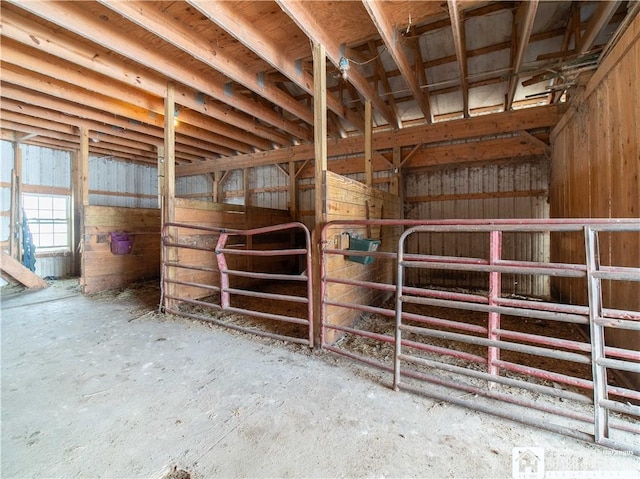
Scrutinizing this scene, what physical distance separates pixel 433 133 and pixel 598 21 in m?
2.40

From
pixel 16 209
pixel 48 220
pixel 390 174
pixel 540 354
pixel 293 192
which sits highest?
pixel 390 174

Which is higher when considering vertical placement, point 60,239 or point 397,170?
point 397,170

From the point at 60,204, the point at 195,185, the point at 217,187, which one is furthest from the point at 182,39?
the point at 60,204

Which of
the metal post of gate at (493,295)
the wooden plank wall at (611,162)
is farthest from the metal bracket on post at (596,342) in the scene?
the wooden plank wall at (611,162)

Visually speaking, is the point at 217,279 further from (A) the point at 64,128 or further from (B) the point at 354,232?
(A) the point at 64,128

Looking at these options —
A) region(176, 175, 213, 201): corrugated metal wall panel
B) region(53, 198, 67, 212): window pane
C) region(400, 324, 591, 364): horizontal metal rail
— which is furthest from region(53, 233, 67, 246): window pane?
region(400, 324, 591, 364): horizontal metal rail

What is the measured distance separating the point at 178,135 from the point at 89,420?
5.29 m

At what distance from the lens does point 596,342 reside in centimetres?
143

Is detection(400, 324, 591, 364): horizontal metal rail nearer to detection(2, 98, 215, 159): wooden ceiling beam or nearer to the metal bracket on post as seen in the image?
the metal bracket on post

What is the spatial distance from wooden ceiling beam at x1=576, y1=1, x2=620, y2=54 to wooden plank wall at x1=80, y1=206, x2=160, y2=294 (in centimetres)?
689

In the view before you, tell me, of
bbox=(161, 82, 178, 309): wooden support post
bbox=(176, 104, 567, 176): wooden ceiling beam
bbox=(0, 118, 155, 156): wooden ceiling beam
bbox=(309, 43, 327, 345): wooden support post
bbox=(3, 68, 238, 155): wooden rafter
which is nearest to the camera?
bbox=(309, 43, 327, 345): wooden support post

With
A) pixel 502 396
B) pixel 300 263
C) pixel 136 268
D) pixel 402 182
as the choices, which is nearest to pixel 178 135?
pixel 136 268

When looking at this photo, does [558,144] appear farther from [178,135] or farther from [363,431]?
[178,135]

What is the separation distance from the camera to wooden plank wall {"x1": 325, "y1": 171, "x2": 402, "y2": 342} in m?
2.68
